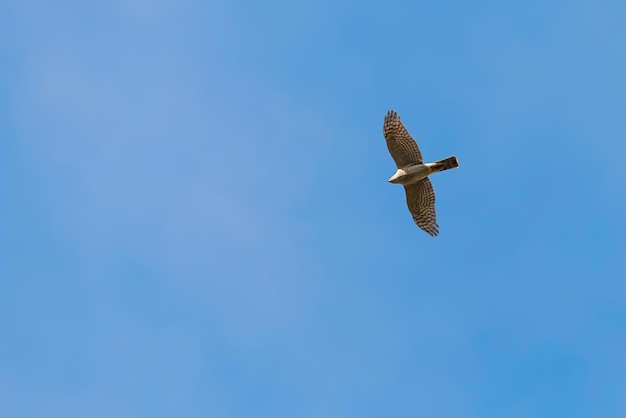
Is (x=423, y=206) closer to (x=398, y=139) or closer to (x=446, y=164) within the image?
(x=446, y=164)

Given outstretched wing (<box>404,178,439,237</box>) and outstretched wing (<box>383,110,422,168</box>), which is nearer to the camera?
outstretched wing (<box>383,110,422,168</box>)

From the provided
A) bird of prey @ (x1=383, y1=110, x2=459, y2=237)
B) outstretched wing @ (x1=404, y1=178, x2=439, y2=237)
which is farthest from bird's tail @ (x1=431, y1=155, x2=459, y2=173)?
outstretched wing @ (x1=404, y1=178, x2=439, y2=237)

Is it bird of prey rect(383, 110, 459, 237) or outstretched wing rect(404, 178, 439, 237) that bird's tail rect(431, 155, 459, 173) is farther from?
outstretched wing rect(404, 178, 439, 237)

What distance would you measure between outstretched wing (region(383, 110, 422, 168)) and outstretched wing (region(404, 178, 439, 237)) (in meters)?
1.62

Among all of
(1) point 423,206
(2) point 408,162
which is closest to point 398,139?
(2) point 408,162

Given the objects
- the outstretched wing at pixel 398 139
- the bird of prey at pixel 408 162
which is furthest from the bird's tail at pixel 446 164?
the outstretched wing at pixel 398 139

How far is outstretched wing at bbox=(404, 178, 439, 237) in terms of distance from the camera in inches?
1510

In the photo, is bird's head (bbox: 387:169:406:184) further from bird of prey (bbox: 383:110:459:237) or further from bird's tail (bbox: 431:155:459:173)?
bird's tail (bbox: 431:155:459:173)

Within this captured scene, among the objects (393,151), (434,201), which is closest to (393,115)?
(393,151)

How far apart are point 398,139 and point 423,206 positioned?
3612mm

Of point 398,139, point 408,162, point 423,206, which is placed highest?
point 398,139

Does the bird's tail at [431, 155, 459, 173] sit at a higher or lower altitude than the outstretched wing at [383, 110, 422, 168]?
lower

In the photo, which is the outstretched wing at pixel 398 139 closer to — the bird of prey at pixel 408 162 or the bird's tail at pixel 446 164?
the bird of prey at pixel 408 162

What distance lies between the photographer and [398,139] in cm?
3700
